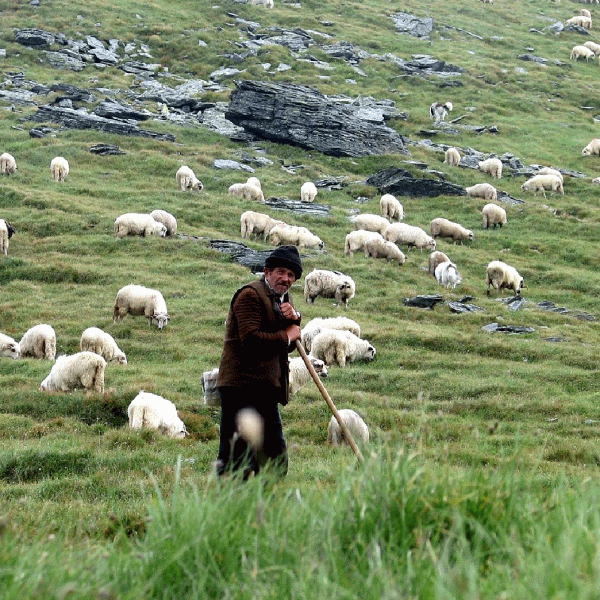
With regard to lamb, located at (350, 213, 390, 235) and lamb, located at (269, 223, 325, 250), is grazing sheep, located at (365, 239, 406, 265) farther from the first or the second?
lamb, located at (350, 213, 390, 235)

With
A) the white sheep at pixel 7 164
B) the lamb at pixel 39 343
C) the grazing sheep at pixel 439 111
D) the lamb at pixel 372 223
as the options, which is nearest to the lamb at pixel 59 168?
the white sheep at pixel 7 164

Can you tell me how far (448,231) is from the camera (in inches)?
1286

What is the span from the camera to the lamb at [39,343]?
18812mm

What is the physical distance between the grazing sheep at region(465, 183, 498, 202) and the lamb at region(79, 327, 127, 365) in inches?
937

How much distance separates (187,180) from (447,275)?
45.1 ft

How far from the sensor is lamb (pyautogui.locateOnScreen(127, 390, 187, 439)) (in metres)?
13.0

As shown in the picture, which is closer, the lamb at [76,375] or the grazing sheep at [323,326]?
the lamb at [76,375]

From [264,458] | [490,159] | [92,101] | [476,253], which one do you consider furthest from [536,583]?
[92,101]

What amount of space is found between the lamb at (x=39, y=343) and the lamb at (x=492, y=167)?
28.9m

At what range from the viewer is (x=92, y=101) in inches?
1901

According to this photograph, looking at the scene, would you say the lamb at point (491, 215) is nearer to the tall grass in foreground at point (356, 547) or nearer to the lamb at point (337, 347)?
the lamb at point (337, 347)

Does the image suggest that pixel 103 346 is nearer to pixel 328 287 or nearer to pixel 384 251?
pixel 328 287

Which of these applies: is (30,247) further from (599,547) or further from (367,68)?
(367,68)

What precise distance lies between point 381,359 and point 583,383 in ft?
14.1
